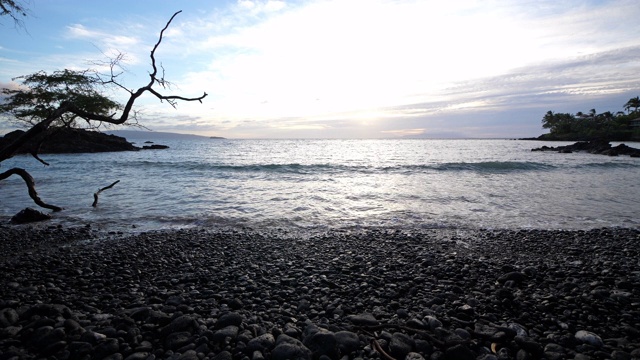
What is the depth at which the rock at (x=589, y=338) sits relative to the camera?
12.5 ft

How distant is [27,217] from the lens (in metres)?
11.3

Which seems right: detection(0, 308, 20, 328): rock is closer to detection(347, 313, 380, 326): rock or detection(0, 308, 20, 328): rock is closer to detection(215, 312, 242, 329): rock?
detection(215, 312, 242, 329): rock

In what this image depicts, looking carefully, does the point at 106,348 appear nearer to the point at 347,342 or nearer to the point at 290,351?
the point at 290,351

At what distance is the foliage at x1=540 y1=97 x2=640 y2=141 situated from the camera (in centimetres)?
9719

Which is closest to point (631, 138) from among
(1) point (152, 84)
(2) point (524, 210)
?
(2) point (524, 210)

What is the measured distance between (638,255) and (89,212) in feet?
61.3

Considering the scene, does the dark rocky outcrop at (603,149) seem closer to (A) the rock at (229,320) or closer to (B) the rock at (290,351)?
(B) the rock at (290,351)

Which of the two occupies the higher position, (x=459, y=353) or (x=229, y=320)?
(x=229, y=320)

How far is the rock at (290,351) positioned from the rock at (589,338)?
11.7 feet

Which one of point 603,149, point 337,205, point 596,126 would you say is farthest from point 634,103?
point 337,205

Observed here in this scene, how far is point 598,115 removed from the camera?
4599 inches

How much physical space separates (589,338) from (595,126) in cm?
14008

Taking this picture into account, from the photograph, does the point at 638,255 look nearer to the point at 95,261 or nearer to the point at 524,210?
the point at 524,210

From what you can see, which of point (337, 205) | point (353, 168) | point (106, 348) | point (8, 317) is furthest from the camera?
point (353, 168)
